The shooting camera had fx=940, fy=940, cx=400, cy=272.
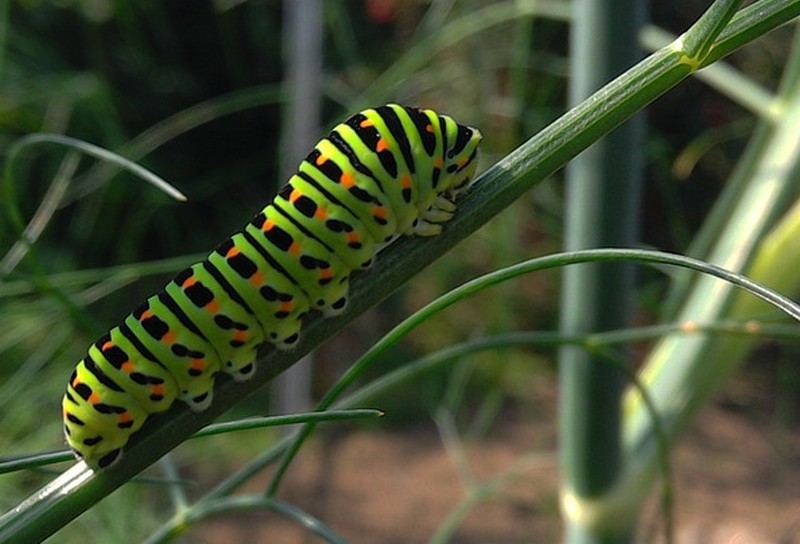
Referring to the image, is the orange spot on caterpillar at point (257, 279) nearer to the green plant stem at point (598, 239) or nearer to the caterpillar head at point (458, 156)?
the caterpillar head at point (458, 156)

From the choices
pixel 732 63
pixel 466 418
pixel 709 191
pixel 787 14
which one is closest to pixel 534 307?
pixel 466 418

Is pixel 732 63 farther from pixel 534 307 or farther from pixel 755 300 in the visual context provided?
pixel 755 300

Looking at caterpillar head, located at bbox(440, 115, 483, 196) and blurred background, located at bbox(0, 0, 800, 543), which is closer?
caterpillar head, located at bbox(440, 115, 483, 196)

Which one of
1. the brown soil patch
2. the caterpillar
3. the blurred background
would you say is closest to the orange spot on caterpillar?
the caterpillar

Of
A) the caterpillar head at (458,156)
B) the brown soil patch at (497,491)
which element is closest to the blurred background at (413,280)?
the brown soil patch at (497,491)

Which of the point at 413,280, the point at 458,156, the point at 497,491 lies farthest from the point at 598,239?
the point at 497,491

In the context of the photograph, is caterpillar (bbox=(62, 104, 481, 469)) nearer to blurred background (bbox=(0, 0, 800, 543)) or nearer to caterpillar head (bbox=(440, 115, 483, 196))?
caterpillar head (bbox=(440, 115, 483, 196))

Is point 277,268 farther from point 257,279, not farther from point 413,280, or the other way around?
point 413,280
